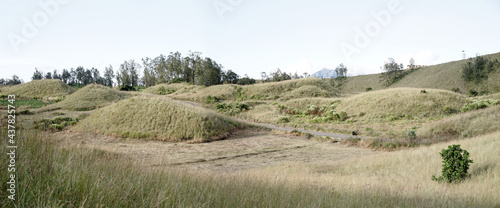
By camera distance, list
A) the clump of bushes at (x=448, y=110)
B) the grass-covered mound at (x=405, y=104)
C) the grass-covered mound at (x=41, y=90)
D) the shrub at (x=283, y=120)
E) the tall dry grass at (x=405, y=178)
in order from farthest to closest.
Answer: the grass-covered mound at (x=41, y=90)
the shrub at (x=283, y=120)
the grass-covered mound at (x=405, y=104)
the clump of bushes at (x=448, y=110)
the tall dry grass at (x=405, y=178)

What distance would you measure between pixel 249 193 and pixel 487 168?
389 inches

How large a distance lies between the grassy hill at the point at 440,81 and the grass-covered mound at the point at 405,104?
37.4m

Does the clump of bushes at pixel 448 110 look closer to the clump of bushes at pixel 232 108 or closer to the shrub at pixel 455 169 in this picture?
the shrub at pixel 455 169

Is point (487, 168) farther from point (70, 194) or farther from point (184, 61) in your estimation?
point (184, 61)

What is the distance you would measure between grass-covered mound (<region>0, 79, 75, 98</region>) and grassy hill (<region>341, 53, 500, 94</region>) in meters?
85.8

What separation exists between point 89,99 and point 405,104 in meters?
39.4

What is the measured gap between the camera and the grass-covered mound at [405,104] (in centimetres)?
3203

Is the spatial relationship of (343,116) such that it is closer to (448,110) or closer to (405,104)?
(405,104)

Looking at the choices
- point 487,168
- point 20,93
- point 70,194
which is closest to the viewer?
point 70,194

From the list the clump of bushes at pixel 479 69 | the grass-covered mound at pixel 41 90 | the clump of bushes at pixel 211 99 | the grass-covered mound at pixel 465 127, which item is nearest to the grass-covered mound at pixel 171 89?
the clump of bushes at pixel 211 99

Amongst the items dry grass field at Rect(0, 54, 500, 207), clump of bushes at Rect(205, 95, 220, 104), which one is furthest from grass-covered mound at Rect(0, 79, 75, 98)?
clump of bushes at Rect(205, 95, 220, 104)

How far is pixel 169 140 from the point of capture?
20953 mm

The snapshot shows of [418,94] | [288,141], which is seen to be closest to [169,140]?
[288,141]

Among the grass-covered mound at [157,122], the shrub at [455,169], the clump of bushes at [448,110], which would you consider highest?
the grass-covered mound at [157,122]
